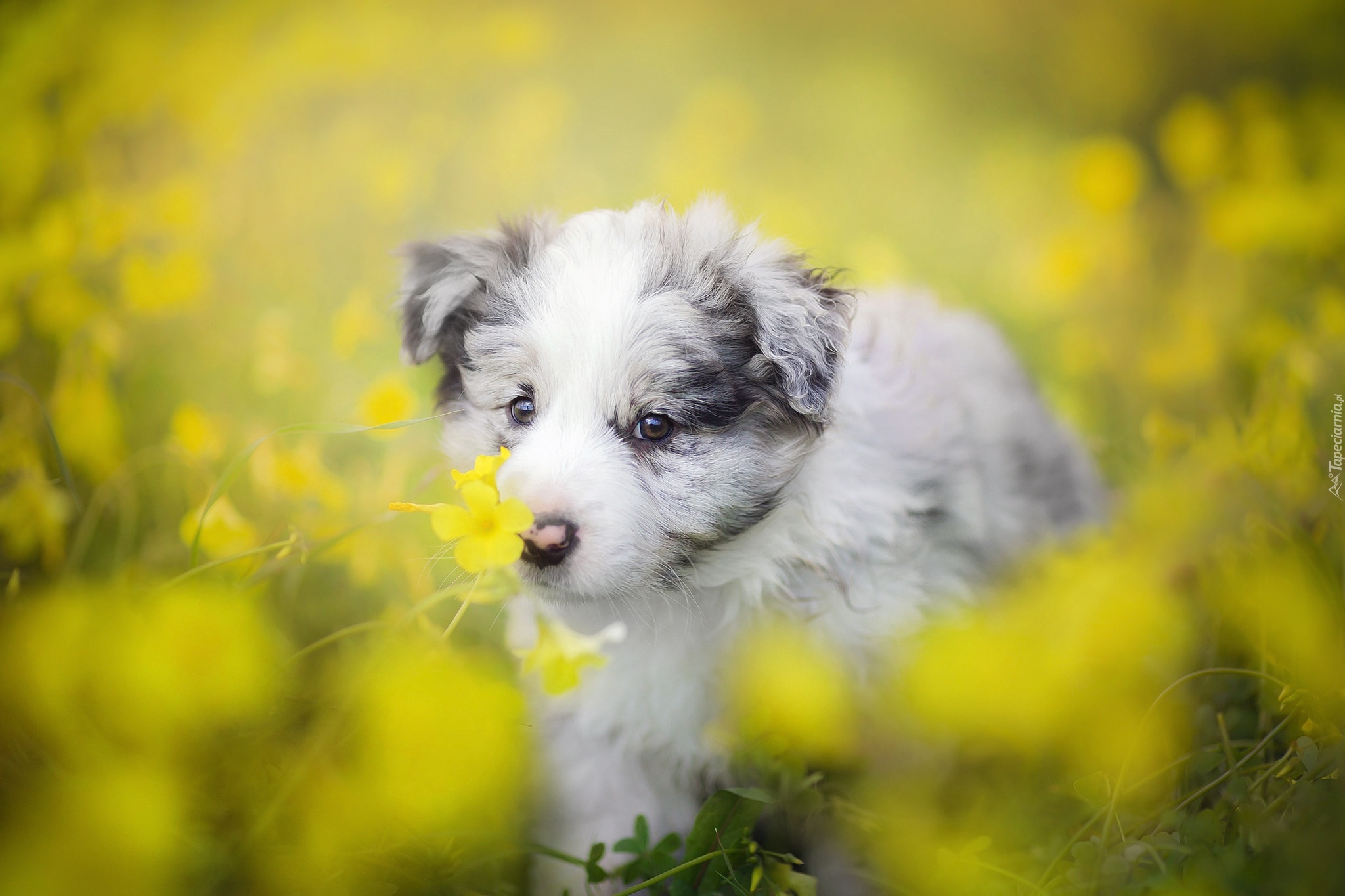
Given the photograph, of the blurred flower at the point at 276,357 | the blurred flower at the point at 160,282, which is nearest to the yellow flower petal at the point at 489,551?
the blurred flower at the point at 276,357

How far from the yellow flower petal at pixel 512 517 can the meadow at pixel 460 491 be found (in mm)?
131

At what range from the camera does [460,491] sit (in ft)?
5.39

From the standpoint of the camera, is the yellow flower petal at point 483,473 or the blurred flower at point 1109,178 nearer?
the yellow flower petal at point 483,473

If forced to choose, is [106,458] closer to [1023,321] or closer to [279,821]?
[279,821]

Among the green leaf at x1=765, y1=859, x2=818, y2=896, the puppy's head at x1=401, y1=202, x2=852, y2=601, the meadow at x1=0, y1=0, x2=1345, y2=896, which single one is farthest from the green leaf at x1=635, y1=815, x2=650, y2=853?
the puppy's head at x1=401, y1=202, x2=852, y2=601

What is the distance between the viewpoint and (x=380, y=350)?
13.1 feet

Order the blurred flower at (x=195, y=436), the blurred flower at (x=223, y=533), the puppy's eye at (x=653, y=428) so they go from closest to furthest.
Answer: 1. the puppy's eye at (x=653, y=428)
2. the blurred flower at (x=223, y=533)
3. the blurred flower at (x=195, y=436)

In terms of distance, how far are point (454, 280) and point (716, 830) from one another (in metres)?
1.35

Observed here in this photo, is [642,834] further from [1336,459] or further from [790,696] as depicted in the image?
[1336,459]

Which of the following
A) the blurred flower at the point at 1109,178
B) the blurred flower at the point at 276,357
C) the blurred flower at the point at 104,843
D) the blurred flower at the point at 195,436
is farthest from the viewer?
the blurred flower at the point at 1109,178

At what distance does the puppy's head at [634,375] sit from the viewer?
67.2 inches

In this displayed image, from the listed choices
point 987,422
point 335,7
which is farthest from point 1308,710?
point 335,7

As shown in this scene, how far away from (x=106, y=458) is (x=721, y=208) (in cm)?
202

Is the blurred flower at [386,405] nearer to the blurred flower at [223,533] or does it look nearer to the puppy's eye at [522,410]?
the blurred flower at [223,533]
